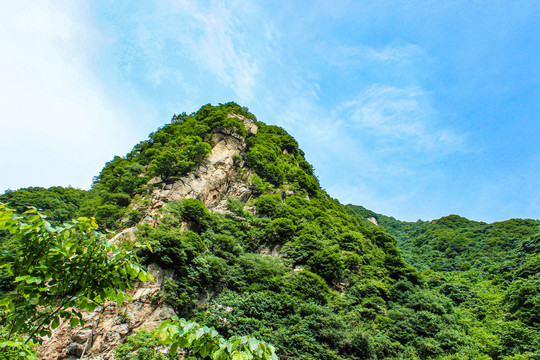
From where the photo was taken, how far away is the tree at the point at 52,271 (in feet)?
8.44

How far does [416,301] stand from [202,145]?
2703 centimetres

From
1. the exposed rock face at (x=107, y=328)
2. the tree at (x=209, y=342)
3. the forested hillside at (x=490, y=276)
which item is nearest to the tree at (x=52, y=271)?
the tree at (x=209, y=342)

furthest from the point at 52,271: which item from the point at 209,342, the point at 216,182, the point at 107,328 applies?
the point at 216,182

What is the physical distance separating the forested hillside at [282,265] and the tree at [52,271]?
8602 mm

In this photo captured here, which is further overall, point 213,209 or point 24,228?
point 213,209

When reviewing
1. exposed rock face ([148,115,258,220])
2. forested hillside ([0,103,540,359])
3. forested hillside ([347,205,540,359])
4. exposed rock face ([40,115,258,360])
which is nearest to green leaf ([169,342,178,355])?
exposed rock face ([40,115,258,360])

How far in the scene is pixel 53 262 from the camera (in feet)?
9.03

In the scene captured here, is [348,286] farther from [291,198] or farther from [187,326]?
[187,326]

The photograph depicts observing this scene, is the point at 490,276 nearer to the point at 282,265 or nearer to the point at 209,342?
the point at 282,265

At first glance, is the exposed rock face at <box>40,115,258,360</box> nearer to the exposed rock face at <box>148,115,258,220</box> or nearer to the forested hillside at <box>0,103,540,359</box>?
the forested hillside at <box>0,103,540,359</box>

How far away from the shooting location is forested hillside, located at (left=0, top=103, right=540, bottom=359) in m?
16.0

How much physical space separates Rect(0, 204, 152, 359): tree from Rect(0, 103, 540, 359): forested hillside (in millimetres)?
8602

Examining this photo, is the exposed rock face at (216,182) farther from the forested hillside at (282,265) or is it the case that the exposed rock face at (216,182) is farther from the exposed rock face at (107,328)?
the exposed rock face at (107,328)

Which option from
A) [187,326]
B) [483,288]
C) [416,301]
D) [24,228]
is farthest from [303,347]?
[483,288]
